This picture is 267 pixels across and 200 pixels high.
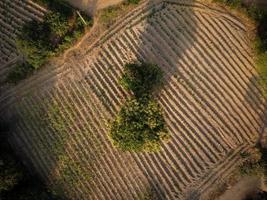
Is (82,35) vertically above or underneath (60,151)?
above

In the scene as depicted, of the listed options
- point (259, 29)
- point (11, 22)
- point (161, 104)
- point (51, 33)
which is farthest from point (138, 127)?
point (11, 22)

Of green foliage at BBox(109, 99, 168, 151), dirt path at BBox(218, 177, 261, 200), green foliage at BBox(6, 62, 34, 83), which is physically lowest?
dirt path at BBox(218, 177, 261, 200)

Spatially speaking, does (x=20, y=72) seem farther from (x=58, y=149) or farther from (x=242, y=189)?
(x=242, y=189)

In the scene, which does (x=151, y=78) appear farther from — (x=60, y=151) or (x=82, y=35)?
(x=60, y=151)

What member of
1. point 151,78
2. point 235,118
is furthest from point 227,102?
point 151,78

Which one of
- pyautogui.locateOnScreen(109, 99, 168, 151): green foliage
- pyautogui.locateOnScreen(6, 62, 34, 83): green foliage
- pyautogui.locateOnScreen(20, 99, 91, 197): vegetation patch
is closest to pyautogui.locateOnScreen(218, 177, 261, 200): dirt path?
pyautogui.locateOnScreen(109, 99, 168, 151): green foliage

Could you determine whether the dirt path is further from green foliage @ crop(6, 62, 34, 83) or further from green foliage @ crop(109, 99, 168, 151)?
green foliage @ crop(6, 62, 34, 83)

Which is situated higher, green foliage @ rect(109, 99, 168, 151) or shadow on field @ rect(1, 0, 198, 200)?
shadow on field @ rect(1, 0, 198, 200)
